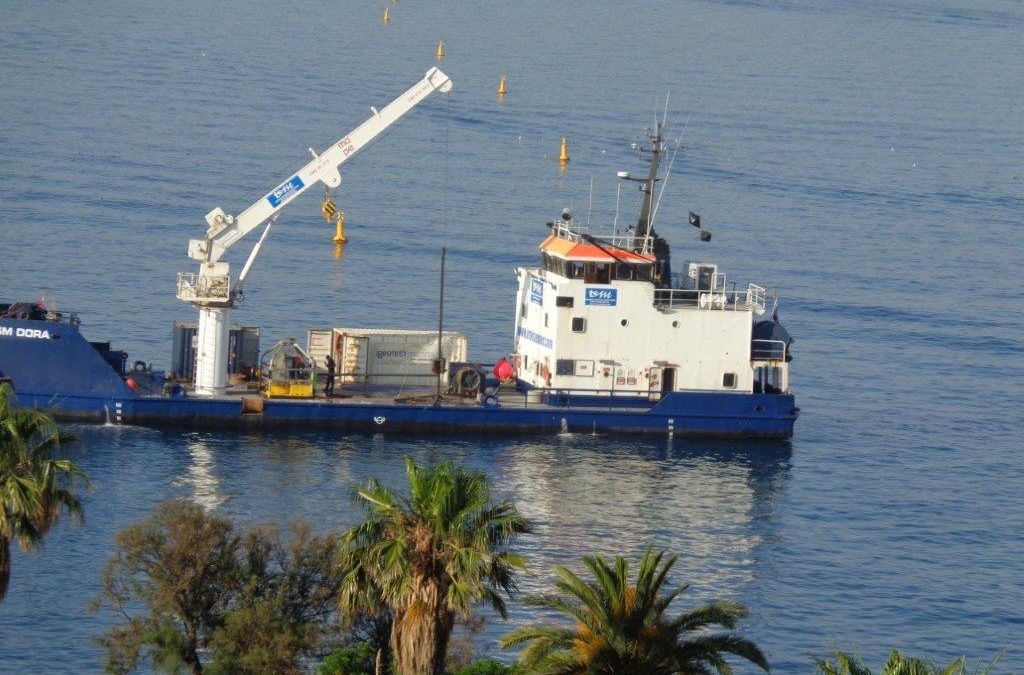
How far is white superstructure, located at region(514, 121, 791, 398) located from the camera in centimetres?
5253

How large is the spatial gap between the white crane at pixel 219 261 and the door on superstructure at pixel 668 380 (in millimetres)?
10729

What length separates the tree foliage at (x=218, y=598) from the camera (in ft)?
93.3

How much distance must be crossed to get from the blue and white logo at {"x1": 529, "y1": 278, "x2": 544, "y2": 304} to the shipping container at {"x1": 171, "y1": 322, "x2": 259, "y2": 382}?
8.00 m

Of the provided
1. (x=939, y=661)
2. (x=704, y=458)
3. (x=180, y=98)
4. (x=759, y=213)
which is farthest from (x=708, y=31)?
(x=939, y=661)

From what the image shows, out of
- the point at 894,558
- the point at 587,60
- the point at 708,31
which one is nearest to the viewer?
the point at 894,558

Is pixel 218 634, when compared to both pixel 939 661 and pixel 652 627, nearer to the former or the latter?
pixel 652 627

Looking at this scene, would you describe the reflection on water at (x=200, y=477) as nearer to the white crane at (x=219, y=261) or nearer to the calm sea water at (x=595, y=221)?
the calm sea water at (x=595, y=221)

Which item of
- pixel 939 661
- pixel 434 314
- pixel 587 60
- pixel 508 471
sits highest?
pixel 587 60

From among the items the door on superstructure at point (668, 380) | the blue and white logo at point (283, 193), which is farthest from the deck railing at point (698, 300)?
the blue and white logo at point (283, 193)

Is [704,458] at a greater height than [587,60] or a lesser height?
lesser

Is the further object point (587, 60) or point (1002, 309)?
point (587, 60)

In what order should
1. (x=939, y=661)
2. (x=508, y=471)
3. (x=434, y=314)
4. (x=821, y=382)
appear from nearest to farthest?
1. (x=939, y=661)
2. (x=508, y=471)
3. (x=821, y=382)
4. (x=434, y=314)

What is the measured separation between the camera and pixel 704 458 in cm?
5178

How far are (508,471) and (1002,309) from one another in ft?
102
